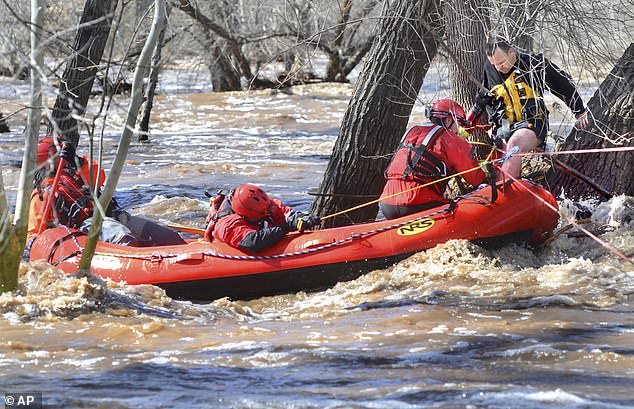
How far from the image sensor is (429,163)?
6.89 metres

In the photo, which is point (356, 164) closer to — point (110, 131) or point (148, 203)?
point (148, 203)

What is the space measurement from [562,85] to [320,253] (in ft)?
7.85

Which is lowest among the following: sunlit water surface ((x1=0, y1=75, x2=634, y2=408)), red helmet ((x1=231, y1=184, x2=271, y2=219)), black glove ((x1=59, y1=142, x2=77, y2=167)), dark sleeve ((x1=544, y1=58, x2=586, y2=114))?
sunlit water surface ((x1=0, y1=75, x2=634, y2=408))

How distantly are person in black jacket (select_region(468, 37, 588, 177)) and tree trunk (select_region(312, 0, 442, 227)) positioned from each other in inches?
22.3

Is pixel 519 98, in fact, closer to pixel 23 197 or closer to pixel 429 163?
pixel 429 163

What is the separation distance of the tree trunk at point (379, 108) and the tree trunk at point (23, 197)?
108 inches

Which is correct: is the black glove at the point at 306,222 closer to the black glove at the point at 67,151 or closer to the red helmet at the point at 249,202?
the red helmet at the point at 249,202

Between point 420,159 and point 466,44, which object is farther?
point 466,44

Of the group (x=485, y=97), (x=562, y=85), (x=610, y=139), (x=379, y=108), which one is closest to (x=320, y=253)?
(x=379, y=108)

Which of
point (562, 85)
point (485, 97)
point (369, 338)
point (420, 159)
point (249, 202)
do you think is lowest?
point (369, 338)

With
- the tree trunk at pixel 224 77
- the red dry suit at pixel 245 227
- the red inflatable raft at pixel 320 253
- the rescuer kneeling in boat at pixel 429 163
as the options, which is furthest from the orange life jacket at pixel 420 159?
the tree trunk at pixel 224 77

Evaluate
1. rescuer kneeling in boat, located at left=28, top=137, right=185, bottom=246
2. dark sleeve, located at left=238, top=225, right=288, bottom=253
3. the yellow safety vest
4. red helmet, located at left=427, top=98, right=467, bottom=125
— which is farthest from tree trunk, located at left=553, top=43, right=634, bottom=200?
rescuer kneeling in boat, located at left=28, top=137, right=185, bottom=246

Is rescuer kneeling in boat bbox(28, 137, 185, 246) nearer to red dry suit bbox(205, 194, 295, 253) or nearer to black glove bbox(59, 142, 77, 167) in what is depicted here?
black glove bbox(59, 142, 77, 167)

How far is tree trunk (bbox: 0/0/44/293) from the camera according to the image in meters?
5.35
